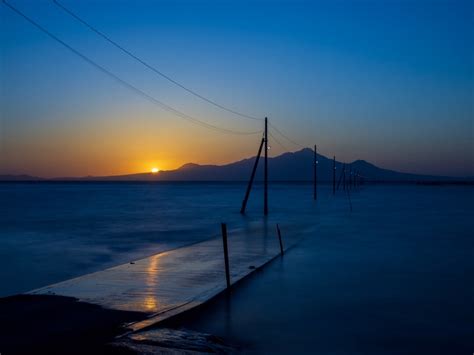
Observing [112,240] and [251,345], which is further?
[112,240]

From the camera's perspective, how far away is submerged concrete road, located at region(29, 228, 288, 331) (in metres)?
8.97

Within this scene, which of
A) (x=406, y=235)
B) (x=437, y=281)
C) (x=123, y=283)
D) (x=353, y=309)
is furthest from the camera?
(x=406, y=235)

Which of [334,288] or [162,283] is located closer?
[162,283]

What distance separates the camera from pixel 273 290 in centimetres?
1155

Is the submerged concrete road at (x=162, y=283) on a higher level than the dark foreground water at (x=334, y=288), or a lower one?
higher

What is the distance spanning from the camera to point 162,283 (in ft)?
36.3

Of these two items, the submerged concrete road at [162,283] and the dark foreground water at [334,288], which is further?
the submerged concrete road at [162,283]

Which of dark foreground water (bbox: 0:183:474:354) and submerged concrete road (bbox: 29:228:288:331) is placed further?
submerged concrete road (bbox: 29:228:288:331)

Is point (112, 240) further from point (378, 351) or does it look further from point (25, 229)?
point (378, 351)

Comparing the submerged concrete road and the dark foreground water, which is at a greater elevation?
the submerged concrete road

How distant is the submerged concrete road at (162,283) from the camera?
29.4 feet

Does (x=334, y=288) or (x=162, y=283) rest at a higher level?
(x=162, y=283)

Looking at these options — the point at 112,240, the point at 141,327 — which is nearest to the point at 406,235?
the point at 112,240

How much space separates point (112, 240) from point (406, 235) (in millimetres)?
15352
